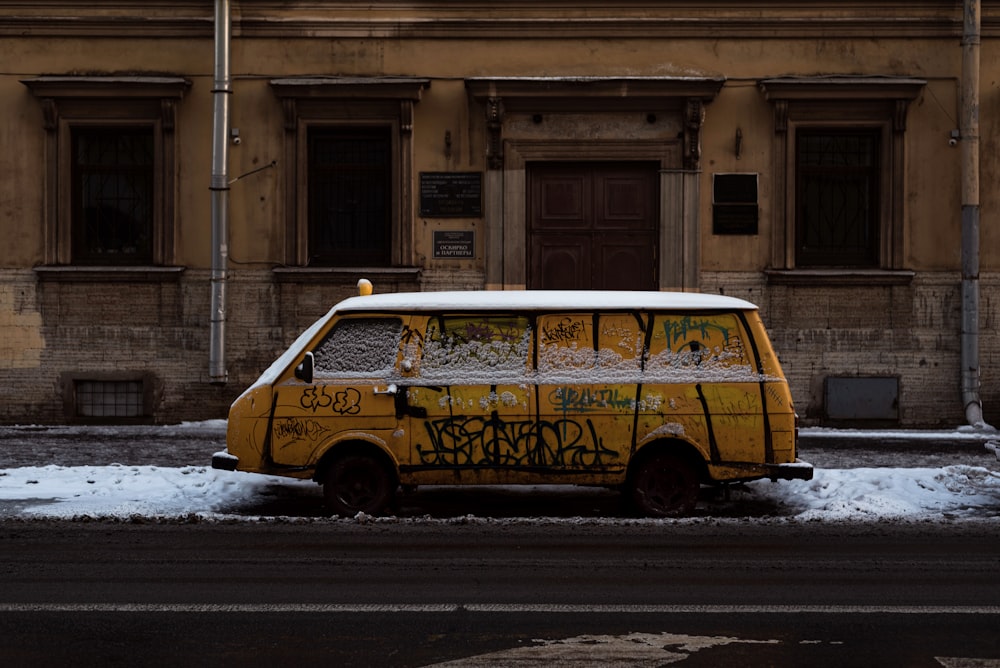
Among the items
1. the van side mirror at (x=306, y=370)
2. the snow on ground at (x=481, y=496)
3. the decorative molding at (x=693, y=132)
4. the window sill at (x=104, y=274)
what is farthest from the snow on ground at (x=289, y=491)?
the decorative molding at (x=693, y=132)

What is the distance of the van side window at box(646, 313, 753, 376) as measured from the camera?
10422mm

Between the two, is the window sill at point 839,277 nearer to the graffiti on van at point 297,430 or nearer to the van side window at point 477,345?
the van side window at point 477,345

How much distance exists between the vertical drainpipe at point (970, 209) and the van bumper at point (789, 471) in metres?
6.98

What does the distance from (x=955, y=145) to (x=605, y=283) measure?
4.92 metres

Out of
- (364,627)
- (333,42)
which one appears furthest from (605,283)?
(364,627)

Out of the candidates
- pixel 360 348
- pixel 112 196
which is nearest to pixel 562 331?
pixel 360 348

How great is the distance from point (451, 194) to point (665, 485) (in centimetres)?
719

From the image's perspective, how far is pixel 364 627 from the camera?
6.33m

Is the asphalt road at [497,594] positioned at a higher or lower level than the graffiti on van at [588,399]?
lower

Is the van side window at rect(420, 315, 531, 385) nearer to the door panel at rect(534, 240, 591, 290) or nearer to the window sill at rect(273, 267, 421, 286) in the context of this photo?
the window sill at rect(273, 267, 421, 286)

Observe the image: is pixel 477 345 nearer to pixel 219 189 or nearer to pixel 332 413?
pixel 332 413

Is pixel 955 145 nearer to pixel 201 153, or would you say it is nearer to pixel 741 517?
pixel 741 517

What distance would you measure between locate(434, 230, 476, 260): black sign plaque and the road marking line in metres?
10.1

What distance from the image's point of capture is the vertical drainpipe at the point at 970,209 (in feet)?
53.6
